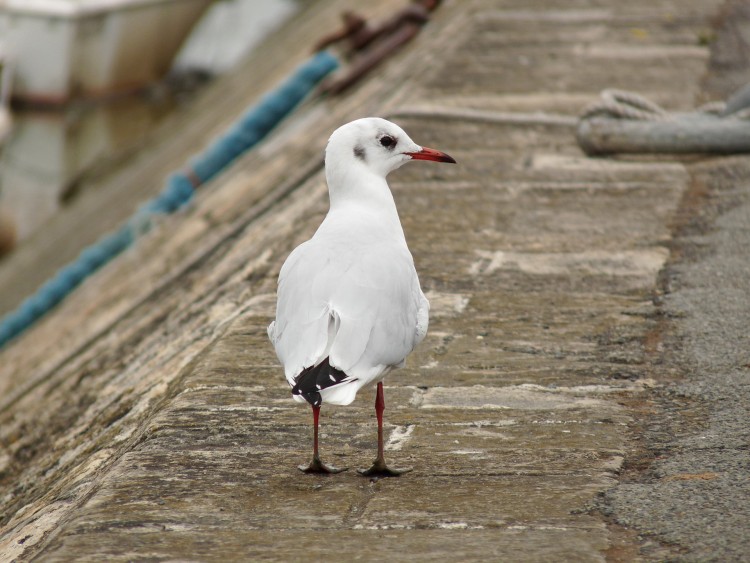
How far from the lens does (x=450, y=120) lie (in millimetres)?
6293

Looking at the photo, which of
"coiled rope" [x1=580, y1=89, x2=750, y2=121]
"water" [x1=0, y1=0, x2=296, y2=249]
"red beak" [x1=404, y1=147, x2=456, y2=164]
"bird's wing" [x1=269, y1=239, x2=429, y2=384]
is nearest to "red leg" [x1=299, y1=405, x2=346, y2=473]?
"bird's wing" [x1=269, y1=239, x2=429, y2=384]

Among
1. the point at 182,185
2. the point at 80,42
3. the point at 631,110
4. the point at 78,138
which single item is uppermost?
the point at 631,110

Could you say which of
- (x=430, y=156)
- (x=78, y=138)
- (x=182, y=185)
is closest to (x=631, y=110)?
(x=430, y=156)

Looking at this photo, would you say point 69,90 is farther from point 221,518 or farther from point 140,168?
point 221,518

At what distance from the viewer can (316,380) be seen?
2.72 metres

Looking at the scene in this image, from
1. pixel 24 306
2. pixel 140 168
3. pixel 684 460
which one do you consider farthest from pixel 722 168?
pixel 140 168

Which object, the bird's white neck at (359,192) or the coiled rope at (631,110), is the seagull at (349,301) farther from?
the coiled rope at (631,110)

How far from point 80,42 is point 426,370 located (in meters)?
14.0

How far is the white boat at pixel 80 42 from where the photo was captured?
645 inches

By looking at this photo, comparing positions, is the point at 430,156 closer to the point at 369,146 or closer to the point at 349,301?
the point at 369,146

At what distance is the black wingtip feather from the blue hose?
580 centimetres

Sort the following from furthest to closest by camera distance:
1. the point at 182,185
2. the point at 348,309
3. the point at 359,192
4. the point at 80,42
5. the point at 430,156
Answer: the point at 80,42 < the point at 182,185 < the point at 430,156 < the point at 359,192 < the point at 348,309

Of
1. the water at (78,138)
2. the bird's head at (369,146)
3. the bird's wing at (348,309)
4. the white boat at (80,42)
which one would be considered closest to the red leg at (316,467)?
the bird's wing at (348,309)

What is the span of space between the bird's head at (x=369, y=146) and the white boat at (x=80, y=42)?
45.0ft
